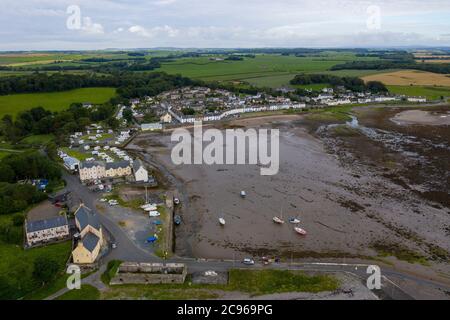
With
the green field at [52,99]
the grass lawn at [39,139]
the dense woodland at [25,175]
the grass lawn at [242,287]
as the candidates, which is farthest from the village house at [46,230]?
the green field at [52,99]

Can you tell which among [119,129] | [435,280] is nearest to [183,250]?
[435,280]

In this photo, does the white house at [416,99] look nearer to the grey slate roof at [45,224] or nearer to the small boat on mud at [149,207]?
the small boat on mud at [149,207]

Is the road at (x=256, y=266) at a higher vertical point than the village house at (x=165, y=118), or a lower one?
lower

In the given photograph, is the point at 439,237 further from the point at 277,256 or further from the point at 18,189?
the point at 18,189

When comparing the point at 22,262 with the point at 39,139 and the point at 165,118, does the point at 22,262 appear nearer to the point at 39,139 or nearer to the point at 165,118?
the point at 39,139

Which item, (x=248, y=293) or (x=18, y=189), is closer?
(x=248, y=293)

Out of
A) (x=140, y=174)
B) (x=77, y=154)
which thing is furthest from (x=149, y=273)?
(x=77, y=154)
